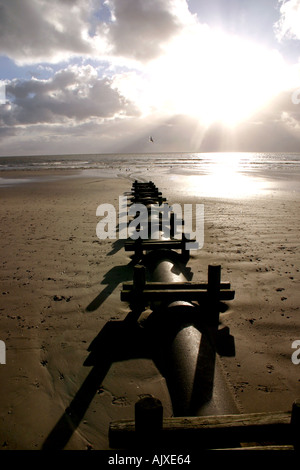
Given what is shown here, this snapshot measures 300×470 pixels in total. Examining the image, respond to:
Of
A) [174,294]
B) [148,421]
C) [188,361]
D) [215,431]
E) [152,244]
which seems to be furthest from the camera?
[152,244]

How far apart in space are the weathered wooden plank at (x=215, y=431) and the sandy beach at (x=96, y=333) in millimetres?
911

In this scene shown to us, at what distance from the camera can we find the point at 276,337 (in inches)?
171

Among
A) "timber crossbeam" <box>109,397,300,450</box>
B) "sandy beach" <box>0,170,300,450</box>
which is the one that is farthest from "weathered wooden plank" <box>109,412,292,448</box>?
"sandy beach" <box>0,170,300,450</box>

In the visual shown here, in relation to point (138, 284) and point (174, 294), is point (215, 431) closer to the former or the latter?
point (174, 294)

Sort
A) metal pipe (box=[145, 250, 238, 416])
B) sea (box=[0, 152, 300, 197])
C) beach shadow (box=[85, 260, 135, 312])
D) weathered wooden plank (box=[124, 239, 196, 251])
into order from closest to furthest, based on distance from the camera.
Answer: metal pipe (box=[145, 250, 238, 416])
beach shadow (box=[85, 260, 135, 312])
weathered wooden plank (box=[124, 239, 196, 251])
sea (box=[0, 152, 300, 197])

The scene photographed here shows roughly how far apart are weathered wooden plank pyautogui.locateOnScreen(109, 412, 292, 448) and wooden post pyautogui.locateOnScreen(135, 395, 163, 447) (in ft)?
0.32

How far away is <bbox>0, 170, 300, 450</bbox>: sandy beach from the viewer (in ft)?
10.2

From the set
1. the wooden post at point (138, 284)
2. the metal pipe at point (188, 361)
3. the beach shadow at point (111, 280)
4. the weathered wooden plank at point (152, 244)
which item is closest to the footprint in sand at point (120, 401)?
the metal pipe at point (188, 361)

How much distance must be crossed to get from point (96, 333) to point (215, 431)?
8.81ft

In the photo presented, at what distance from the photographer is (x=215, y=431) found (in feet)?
7.06

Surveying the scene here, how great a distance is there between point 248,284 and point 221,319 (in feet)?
4.80

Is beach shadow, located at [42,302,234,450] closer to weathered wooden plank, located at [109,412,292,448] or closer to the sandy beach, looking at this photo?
the sandy beach

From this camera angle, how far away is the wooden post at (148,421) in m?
1.93

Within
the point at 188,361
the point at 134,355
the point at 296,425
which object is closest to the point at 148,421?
the point at 296,425
